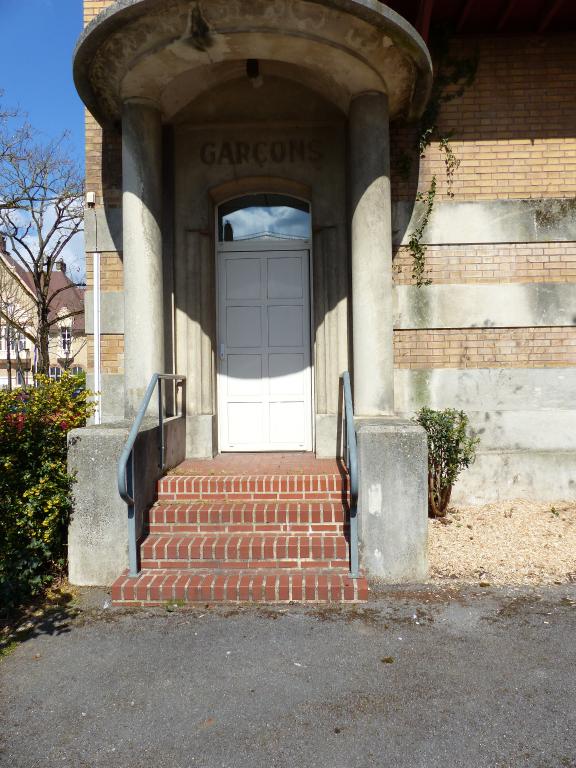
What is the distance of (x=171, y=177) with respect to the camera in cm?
639

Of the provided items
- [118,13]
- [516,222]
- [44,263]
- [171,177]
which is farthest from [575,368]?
[44,263]

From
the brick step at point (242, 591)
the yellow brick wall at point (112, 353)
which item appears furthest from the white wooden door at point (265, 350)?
the brick step at point (242, 591)

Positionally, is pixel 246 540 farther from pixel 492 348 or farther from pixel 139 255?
pixel 492 348

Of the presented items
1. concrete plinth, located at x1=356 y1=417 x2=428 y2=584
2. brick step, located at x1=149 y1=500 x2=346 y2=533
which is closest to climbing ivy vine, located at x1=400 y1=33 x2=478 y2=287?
concrete plinth, located at x1=356 y1=417 x2=428 y2=584

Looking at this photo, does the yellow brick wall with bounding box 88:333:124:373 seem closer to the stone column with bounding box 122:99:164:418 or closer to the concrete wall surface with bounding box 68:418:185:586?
the stone column with bounding box 122:99:164:418

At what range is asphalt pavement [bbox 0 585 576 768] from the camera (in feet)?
8.43

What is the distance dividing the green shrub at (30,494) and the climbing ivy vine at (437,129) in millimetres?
4161

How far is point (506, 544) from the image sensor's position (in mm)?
5219

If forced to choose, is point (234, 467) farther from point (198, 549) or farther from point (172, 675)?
point (172, 675)

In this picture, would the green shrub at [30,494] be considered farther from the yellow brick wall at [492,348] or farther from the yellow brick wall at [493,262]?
the yellow brick wall at [493,262]

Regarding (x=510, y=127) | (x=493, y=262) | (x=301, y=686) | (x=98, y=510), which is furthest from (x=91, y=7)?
(x=301, y=686)

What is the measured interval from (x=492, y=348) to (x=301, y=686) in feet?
14.7

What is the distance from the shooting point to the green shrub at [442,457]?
579 cm

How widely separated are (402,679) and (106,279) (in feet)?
17.0
